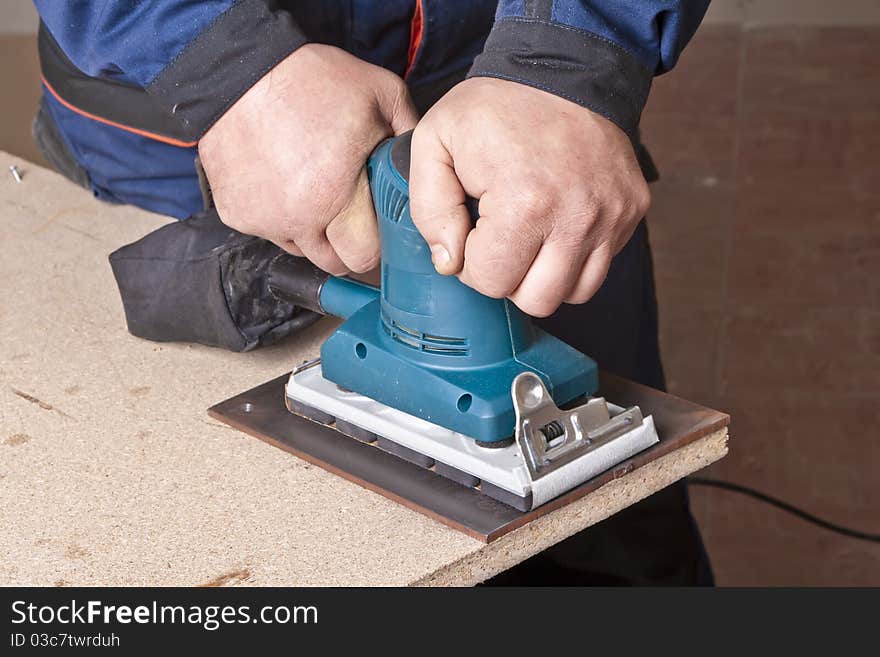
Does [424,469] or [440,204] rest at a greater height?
[440,204]

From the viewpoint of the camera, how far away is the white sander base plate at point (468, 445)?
3.08ft

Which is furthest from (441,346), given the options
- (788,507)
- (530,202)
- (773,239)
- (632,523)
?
(773,239)

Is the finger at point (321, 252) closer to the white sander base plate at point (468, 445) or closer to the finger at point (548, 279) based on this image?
the white sander base plate at point (468, 445)

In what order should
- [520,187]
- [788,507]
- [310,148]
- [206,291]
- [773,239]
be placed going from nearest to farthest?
[520,187], [310,148], [206,291], [788,507], [773,239]

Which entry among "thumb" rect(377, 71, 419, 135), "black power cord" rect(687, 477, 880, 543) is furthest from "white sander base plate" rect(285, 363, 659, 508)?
"black power cord" rect(687, 477, 880, 543)

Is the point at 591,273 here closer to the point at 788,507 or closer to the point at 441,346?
the point at 441,346

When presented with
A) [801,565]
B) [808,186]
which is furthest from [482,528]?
[808,186]

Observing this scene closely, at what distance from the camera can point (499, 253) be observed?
3.05 feet

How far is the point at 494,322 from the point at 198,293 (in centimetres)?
35

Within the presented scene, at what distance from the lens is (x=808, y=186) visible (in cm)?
313

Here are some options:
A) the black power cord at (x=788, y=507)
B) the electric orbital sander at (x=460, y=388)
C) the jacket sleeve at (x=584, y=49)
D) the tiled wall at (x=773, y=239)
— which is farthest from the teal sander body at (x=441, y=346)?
the tiled wall at (x=773, y=239)

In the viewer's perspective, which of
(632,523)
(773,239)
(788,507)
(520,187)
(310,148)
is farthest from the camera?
(773,239)

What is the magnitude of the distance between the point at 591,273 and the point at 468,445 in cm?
18
